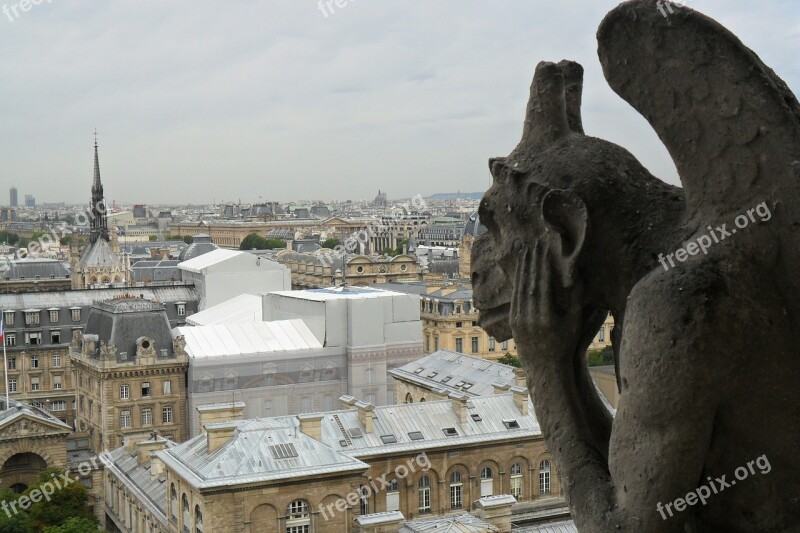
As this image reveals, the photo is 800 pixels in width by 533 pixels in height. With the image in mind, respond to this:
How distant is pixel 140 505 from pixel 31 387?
115ft

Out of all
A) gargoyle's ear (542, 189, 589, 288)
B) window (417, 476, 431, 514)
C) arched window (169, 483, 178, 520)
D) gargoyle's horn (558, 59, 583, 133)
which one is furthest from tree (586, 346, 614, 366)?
gargoyle's ear (542, 189, 589, 288)

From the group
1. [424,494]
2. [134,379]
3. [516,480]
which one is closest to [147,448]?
[424,494]

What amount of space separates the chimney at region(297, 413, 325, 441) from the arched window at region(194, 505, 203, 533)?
16.7 feet

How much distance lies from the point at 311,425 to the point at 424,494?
18.5 feet

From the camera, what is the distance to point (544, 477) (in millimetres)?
41906

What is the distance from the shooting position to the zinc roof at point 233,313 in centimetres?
6861

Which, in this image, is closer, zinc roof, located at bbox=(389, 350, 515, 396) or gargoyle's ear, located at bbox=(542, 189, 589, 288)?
gargoyle's ear, located at bbox=(542, 189, 589, 288)

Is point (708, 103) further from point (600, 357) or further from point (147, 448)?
point (600, 357)

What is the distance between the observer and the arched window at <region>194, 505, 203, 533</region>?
3344cm

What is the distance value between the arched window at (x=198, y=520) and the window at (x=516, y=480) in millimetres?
13416

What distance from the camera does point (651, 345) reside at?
4398 millimetres

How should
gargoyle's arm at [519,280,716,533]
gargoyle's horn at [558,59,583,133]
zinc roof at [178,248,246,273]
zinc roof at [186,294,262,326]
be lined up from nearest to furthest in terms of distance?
gargoyle's arm at [519,280,716,533]
gargoyle's horn at [558,59,583,133]
zinc roof at [186,294,262,326]
zinc roof at [178,248,246,273]

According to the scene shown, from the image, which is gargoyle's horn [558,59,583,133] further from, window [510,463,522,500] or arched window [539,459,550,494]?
arched window [539,459,550,494]

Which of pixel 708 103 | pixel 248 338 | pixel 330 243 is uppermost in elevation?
pixel 708 103
